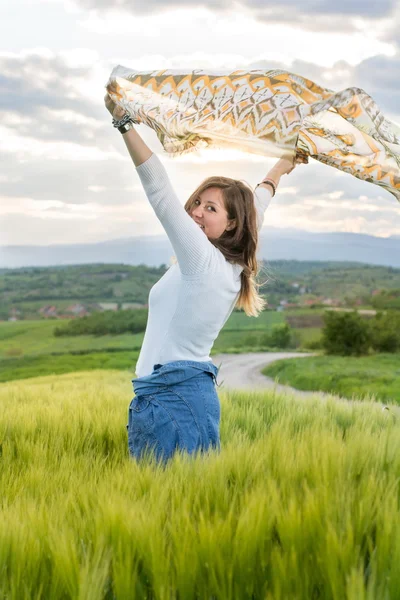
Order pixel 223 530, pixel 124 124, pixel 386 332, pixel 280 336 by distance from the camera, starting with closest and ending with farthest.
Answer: pixel 223 530, pixel 124 124, pixel 386 332, pixel 280 336

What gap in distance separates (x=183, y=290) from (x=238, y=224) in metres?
0.40

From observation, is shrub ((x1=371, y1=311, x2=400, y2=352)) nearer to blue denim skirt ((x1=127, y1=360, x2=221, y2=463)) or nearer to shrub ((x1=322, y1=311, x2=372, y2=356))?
shrub ((x1=322, y1=311, x2=372, y2=356))

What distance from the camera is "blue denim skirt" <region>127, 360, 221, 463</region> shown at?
8.80 ft

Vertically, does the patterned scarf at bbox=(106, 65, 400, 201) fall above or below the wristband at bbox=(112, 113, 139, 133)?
above

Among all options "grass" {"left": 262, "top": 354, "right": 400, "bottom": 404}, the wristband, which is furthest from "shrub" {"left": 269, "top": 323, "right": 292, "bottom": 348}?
the wristband

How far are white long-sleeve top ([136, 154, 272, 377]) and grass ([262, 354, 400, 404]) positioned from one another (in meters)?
9.02

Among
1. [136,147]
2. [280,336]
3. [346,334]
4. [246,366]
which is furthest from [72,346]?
[136,147]

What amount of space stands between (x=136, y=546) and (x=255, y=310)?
5.30 ft

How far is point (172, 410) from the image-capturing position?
8.83 feet

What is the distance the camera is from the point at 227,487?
210cm

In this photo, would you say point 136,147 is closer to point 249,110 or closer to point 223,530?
point 249,110

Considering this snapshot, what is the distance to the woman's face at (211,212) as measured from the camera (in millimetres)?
2768

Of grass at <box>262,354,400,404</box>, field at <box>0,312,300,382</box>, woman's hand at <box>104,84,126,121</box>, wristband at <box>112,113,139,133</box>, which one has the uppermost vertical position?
woman's hand at <box>104,84,126,121</box>

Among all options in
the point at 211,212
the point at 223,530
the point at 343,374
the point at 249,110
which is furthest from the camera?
the point at 343,374
